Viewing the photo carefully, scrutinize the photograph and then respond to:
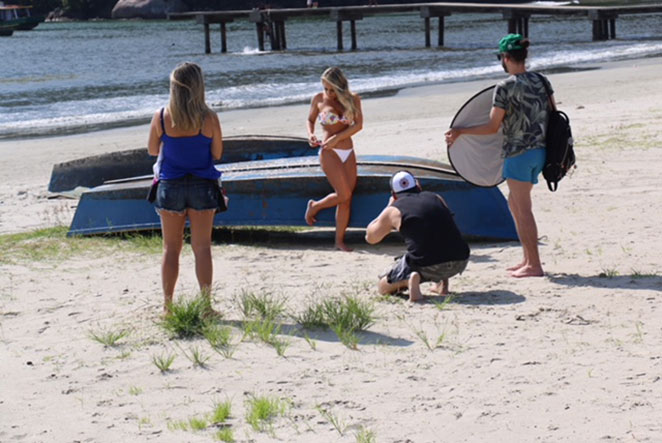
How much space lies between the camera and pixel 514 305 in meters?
5.86

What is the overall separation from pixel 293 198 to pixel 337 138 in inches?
38.7

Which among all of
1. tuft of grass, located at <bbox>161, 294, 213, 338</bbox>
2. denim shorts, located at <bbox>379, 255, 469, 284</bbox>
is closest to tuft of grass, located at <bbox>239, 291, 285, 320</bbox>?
tuft of grass, located at <bbox>161, 294, 213, 338</bbox>

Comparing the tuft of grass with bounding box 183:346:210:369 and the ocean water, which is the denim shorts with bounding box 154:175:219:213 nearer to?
the tuft of grass with bounding box 183:346:210:369

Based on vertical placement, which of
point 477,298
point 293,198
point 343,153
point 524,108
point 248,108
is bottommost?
point 248,108

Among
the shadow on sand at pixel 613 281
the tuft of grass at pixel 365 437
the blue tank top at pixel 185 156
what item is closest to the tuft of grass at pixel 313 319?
the blue tank top at pixel 185 156

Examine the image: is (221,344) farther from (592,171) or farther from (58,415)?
(592,171)

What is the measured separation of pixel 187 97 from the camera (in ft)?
17.7

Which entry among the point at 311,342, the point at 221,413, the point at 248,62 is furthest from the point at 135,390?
the point at 248,62

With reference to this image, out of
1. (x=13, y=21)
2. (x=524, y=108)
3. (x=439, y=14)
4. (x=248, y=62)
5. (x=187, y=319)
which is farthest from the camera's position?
(x=13, y=21)

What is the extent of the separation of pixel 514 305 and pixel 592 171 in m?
4.27

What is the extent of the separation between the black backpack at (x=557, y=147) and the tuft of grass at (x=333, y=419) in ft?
8.42

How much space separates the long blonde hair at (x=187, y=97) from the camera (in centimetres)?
536

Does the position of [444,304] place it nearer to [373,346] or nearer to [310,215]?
[373,346]

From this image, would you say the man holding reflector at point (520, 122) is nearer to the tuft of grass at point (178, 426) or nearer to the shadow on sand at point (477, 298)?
the shadow on sand at point (477, 298)
